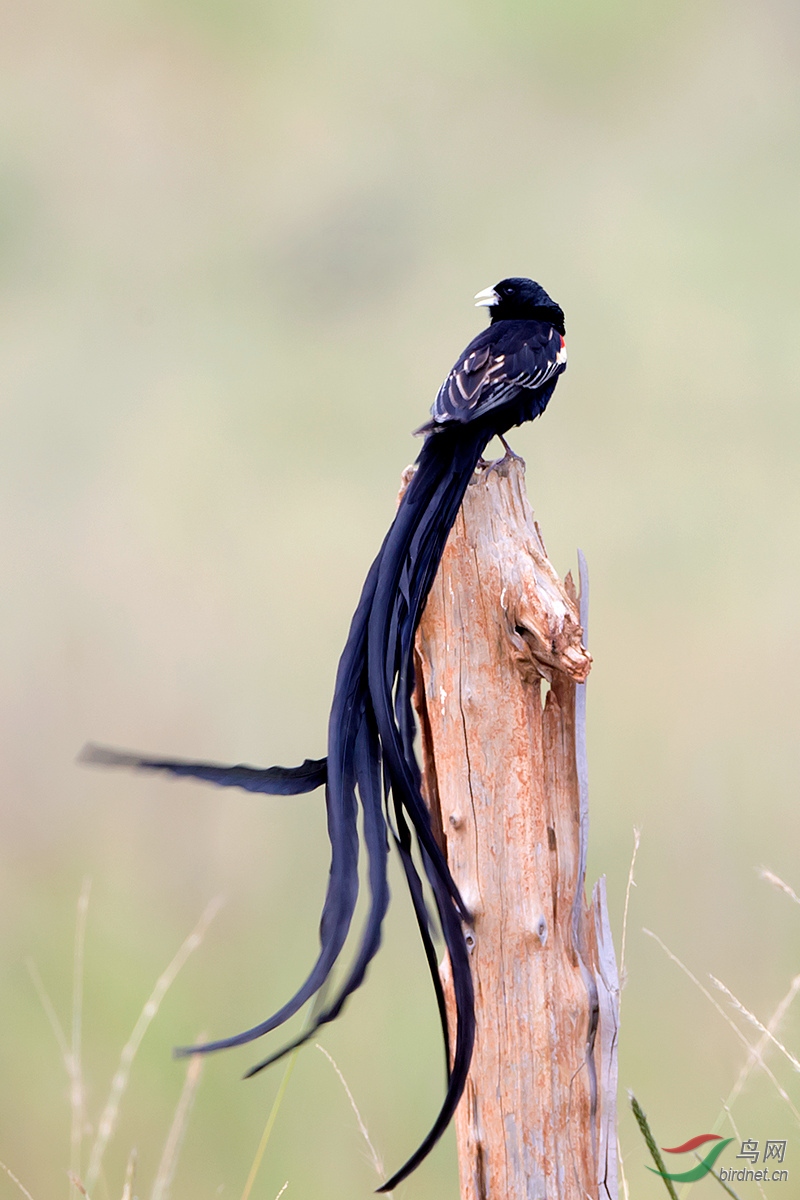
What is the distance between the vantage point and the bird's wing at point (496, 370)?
5.13ft

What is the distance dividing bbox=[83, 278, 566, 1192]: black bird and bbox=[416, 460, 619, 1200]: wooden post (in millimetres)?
73

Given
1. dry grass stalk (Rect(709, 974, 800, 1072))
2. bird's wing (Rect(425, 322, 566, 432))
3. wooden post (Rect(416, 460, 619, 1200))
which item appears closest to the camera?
wooden post (Rect(416, 460, 619, 1200))

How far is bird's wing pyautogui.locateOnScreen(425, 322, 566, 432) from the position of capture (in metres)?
1.56

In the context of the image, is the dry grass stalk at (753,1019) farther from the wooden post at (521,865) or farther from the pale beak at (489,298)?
the pale beak at (489,298)

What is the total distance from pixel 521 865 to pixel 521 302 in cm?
136

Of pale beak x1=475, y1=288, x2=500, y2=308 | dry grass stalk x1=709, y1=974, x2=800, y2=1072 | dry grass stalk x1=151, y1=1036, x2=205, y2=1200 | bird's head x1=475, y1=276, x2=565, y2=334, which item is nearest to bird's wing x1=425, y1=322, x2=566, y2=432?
bird's head x1=475, y1=276, x2=565, y2=334

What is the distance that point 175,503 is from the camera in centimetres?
625

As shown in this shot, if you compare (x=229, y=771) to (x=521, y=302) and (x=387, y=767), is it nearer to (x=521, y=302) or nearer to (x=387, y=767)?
(x=387, y=767)

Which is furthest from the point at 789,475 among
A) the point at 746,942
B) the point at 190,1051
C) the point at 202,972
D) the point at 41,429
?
the point at 190,1051

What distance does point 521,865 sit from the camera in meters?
1.32

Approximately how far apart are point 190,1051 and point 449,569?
70cm

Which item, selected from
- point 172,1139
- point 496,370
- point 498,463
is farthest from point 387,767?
point 172,1139

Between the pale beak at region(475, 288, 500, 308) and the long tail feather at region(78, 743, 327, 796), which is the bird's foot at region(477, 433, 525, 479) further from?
the pale beak at region(475, 288, 500, 308)

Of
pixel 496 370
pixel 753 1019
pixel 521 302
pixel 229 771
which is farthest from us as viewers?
pixel 521 302
